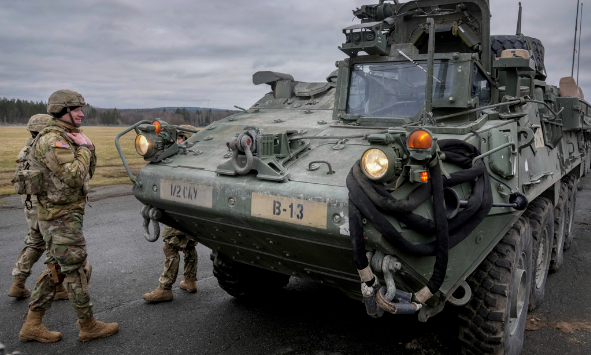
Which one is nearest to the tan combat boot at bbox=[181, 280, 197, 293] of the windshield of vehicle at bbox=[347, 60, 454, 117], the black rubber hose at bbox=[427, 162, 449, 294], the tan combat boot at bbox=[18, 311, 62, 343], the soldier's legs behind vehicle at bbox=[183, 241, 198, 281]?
the soldier's legs behind vehicle at bbox=[183, 241, 198, 281]

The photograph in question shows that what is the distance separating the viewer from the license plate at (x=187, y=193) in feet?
11.0

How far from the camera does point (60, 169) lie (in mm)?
3936

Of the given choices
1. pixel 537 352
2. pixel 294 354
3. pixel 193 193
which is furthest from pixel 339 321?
pixel 193 193

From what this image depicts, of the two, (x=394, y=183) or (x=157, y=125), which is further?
(x=157, y=125)

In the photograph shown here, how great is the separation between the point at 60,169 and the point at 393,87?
2616 mm

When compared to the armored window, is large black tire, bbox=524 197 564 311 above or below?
below

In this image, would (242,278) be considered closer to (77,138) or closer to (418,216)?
(77,138)

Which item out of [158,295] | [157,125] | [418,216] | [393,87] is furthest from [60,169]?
[418,216]

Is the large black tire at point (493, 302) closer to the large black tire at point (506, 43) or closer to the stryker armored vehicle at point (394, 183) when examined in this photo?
the stryker armored vehicle at point (394, 183)

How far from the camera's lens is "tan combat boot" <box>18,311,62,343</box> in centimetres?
411

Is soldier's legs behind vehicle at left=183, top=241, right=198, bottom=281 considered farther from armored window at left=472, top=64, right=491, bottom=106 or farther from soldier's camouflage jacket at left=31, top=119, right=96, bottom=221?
armored window at left=472, top=64, right=491, bottom=106

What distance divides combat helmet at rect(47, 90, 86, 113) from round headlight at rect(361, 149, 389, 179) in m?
2.60

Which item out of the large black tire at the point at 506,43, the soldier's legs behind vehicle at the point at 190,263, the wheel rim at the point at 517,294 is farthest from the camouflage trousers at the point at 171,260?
the large black tire at the point at 506,43

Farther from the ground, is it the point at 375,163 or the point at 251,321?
the point at 375,163
